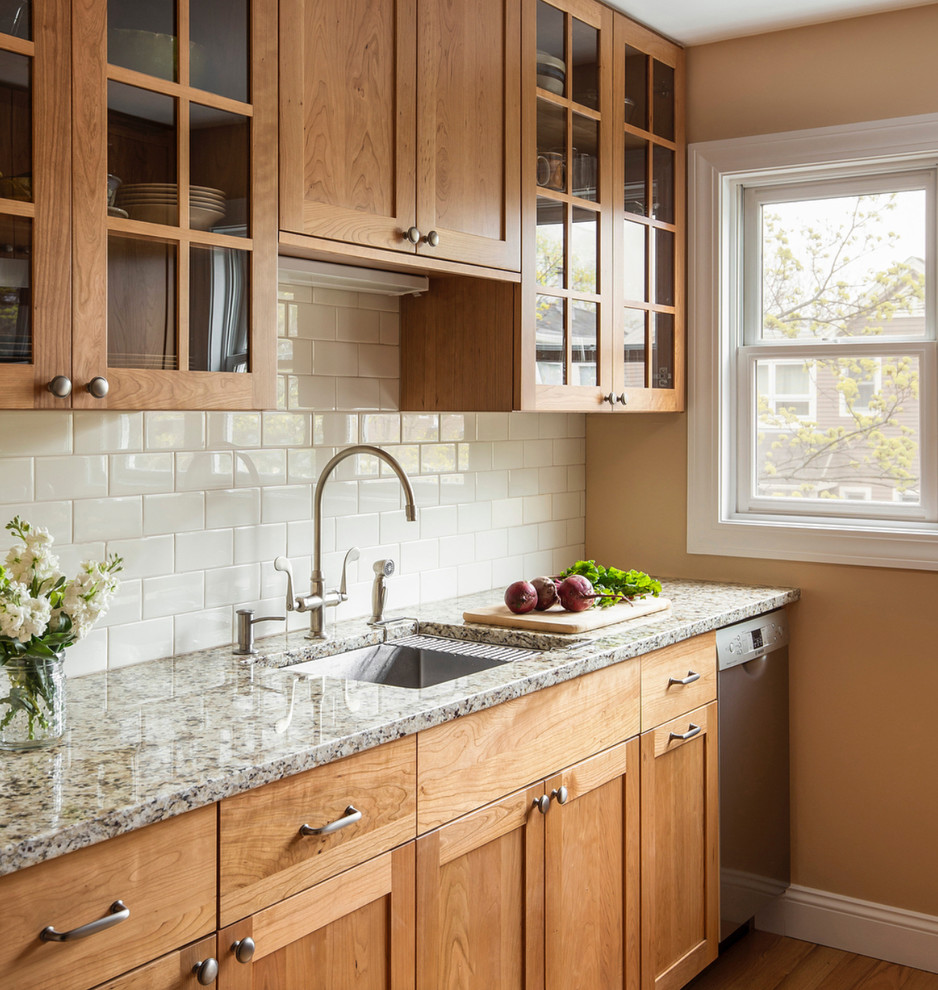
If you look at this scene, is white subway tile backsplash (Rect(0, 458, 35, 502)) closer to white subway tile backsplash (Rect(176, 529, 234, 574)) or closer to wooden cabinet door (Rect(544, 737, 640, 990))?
white subway tile backsplash (Rect(176, 529, 234, 574))

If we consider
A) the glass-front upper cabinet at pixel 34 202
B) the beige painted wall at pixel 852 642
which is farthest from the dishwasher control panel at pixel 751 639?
the glass-front upper cabinet at pixel 34 202

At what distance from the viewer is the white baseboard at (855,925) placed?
3070 millimetres

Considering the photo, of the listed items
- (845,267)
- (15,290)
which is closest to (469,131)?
(15,290)

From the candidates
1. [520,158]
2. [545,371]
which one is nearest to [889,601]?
[545,371]

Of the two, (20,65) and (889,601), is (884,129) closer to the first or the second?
(889,601)

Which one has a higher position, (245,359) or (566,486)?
(245,359)

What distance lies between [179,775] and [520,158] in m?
1.74

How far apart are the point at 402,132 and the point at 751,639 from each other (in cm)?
166

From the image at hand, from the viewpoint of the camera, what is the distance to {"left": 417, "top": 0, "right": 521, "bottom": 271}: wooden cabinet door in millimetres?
2348

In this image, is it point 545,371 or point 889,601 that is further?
point 889,601

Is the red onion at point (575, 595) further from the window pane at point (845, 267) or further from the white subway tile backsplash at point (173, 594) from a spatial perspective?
Result: the window pane at point (845, 267)

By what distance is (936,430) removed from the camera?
3064mm

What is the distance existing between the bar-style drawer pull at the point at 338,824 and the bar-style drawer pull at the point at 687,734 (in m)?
1.15

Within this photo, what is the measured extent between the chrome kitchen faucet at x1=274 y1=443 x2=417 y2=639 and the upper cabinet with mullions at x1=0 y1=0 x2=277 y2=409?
57cm
